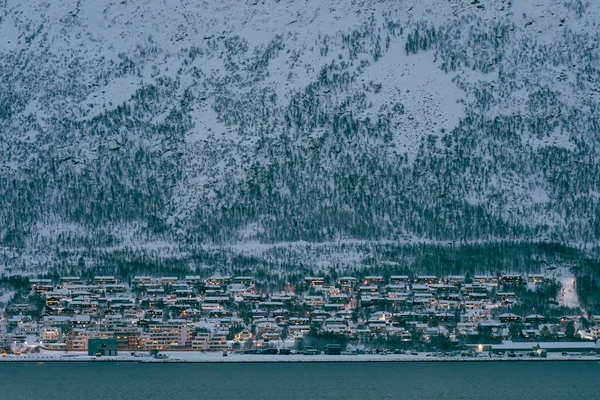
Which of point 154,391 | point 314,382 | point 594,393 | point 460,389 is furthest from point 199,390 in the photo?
point 594,393

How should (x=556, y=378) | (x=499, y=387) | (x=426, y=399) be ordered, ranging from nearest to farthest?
1. (x=426, y=399)
2. (x=499, y=387)
3. (x=556, y=378)

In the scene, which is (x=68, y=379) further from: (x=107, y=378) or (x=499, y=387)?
(x=499, y=387)

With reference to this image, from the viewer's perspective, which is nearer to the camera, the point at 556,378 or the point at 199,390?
the point at 199,390

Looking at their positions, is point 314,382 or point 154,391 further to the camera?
point 314,382

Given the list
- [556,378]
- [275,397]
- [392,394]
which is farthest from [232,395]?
[556,378]

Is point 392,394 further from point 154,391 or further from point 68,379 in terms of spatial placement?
point 68,379

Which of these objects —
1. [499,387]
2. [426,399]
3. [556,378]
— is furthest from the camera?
[556,378]

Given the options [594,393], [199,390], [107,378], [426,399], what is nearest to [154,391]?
[199,390]
